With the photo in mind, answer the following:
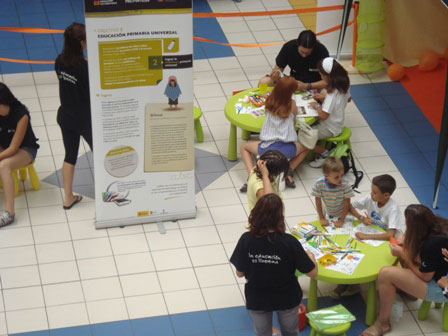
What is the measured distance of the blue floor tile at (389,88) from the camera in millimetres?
10133

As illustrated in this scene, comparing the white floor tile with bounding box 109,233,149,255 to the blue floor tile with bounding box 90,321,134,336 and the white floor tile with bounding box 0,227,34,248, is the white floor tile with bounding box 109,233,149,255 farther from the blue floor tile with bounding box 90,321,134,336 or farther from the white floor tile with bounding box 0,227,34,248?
the blue floor tile with bounding box 90,321,134,336

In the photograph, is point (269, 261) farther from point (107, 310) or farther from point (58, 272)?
point (58, 272)

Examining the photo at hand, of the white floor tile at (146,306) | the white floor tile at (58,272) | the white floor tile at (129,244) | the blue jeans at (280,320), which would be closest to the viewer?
the blue jeans at (280,320)

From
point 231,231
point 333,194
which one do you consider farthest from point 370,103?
point 333,194

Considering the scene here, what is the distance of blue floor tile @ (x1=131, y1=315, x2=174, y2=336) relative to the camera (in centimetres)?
663

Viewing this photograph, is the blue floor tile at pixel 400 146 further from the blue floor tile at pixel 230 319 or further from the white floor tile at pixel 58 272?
the white floor tile at pixel 58 272

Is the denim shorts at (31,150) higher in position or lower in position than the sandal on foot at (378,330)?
higher

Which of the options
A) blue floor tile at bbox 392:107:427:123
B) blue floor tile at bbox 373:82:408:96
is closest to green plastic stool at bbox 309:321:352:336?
blue floor tile at bbox 392:107:427:123

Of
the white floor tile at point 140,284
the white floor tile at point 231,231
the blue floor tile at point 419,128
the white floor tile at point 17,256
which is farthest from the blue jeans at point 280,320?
the blue floor tile at point 419,128

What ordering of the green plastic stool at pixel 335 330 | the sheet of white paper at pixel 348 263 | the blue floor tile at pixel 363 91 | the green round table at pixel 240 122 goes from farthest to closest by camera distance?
the blue floor tile at pixel 363 91, the green round table at pixel 240 122, the sheet of white paper at pixel 348 263, the green plastic stool at pixel 335 330

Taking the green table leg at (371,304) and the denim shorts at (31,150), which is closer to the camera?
the green table leg at (371,304)

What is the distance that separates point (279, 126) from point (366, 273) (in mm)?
2120

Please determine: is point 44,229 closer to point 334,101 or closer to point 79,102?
point 79,102

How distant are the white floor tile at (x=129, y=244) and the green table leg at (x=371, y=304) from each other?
2.13 m
